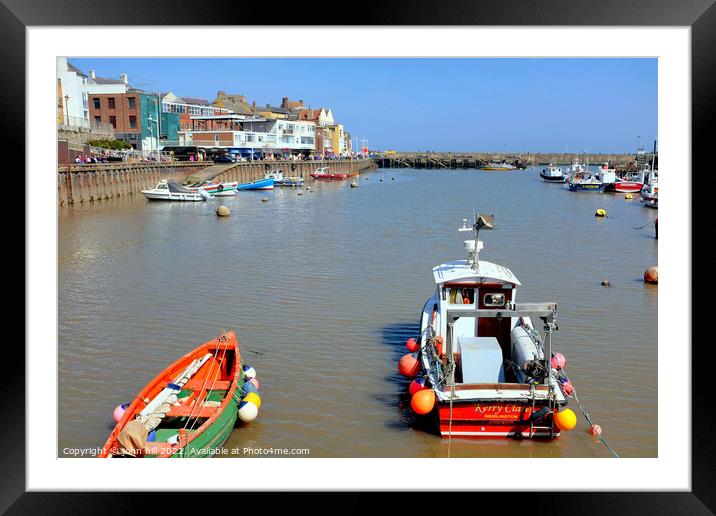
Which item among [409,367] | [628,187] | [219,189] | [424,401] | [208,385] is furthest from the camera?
[628,187]

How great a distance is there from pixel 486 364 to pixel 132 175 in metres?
33.5

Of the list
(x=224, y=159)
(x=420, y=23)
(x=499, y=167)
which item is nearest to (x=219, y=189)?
(x=224, y=159)

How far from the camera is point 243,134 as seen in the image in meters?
58.9

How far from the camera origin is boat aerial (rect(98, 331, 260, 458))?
6.23 m

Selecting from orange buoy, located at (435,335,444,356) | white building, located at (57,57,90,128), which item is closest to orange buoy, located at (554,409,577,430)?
orange buoy, located at (435,335,444,356)

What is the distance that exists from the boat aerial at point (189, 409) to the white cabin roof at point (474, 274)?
2.56 meters

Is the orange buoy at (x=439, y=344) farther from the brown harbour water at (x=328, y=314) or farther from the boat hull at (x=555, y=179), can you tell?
the boat hull at (x=555, y=179)

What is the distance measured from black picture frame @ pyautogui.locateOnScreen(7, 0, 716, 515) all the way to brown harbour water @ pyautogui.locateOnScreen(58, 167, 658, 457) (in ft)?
8.43

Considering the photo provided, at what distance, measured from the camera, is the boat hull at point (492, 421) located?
7.06 metres

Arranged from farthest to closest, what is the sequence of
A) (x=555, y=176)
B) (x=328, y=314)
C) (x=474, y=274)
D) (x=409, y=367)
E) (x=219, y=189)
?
1. (x=555, y=176)
2. (x=219, y=189)
3. (x=328, y=314)
4. (x=409, y=367)
5. (x=474, y=274)

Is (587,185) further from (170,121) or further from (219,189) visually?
(170,121)

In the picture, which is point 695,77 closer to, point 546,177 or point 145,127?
point 145,127

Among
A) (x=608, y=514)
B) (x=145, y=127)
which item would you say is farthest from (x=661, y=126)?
(x=145, y=127)

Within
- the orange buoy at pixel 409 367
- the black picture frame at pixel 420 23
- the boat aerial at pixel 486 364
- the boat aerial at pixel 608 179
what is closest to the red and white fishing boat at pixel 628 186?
the boat aerial at pixel 608 179
